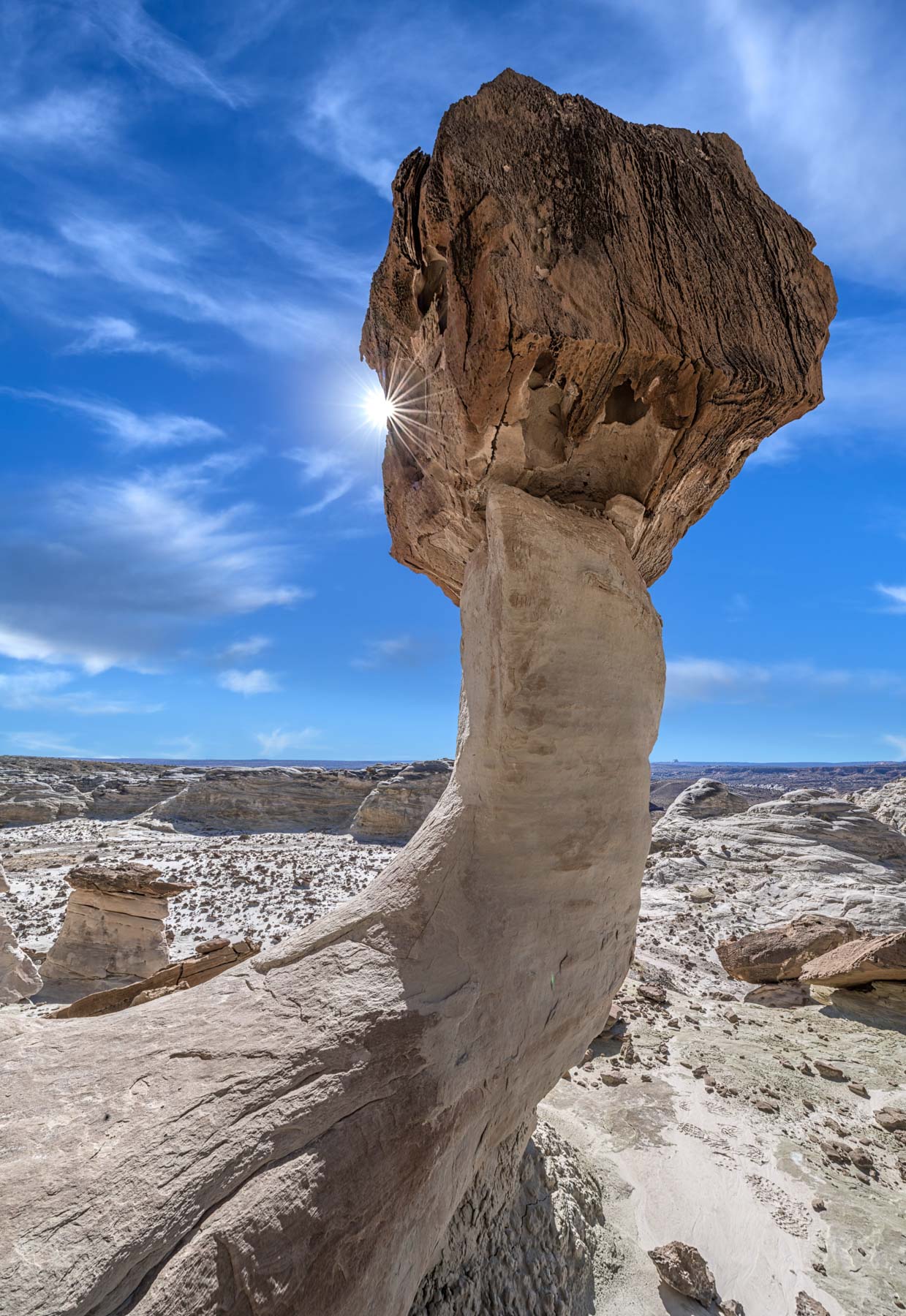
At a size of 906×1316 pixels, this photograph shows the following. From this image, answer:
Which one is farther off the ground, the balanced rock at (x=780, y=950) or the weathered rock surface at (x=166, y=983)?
the weathered rock surface at (x=166, y=983)

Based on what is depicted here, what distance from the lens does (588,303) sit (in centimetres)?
217

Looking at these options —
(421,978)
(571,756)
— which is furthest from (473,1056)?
(571,756)

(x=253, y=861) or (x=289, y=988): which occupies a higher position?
(x=289, y=988)

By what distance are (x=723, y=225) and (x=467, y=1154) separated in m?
3.74

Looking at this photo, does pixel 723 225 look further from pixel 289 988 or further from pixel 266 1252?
pixel 266 1252

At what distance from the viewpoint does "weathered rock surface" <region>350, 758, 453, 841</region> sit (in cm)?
2381

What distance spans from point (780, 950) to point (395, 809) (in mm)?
17446

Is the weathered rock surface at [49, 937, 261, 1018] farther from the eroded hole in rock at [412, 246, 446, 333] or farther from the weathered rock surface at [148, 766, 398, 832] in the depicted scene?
the weathered rock surface at [148, 766, 398, 832]

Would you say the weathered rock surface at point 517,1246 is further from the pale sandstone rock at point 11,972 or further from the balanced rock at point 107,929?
the balanced rock at point 107,929

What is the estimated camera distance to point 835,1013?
6.86 m

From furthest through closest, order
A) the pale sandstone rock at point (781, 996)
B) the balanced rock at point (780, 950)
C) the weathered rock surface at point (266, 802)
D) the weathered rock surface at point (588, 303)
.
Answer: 1. the weathered rock surface at point (266, 802)
2. the balanced rock at point (780, 950)
3. the pale sandstone rock at point (781, 996)
4. the weathered rock surface at point (588, 303)

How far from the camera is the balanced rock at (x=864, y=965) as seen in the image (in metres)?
6.92

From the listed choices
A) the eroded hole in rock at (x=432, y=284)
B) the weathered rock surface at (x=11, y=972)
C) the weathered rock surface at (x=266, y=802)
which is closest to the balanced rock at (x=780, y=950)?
the weathered rock surface at (x=11, y=972)

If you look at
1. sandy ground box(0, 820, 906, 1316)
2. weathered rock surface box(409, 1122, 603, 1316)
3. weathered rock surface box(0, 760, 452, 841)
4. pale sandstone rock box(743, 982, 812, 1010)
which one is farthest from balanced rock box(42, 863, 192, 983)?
weathered rock surface box(0, 760, 452, 841)
